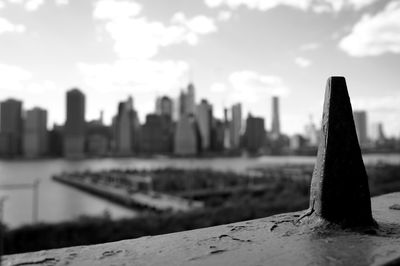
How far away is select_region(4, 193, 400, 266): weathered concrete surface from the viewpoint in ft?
5.04

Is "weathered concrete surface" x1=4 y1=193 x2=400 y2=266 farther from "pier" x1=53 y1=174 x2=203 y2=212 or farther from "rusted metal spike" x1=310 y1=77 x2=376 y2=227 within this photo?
"pier" x1=53 y1=174 x2=203 y2=212

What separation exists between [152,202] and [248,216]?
61.9ft

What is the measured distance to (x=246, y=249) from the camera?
5.58 ft

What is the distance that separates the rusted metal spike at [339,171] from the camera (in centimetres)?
210

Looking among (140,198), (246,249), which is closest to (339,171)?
(246,249)

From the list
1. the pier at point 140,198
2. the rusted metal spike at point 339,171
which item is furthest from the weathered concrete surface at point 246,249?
the pier at point 140,198

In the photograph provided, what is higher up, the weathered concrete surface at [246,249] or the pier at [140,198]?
the weathered concrete surface at [246,249]

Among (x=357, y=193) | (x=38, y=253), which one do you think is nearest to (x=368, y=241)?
(x=357, y=193)

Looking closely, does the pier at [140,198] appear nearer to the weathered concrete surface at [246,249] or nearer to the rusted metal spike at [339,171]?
the rusted metal spike at [339,171]

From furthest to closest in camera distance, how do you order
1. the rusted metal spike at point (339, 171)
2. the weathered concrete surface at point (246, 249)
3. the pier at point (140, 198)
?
the pier at point (140, 198) → the rusted metal spike at point (339, 171) → the weathered concrete surface at point (246, 249)

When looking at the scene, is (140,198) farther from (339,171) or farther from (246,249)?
(246,249)

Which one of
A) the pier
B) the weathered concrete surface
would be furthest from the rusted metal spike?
the pier

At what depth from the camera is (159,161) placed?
11619 cm

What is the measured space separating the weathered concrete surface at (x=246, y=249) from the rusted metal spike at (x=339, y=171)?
128 mm
